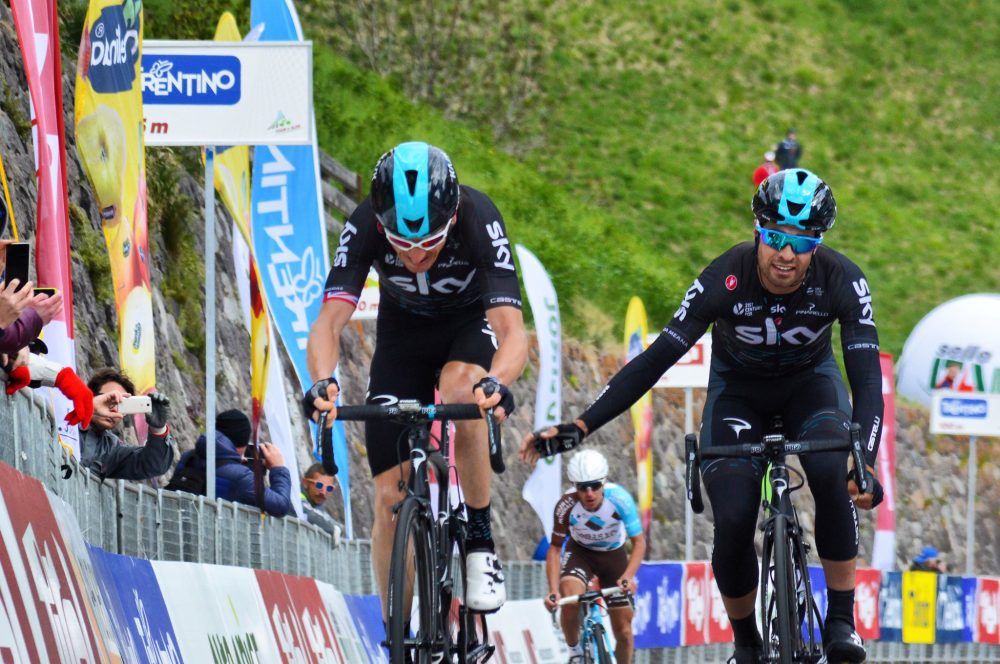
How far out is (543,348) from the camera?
22.1 m

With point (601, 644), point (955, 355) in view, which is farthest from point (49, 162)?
point (955, 355)

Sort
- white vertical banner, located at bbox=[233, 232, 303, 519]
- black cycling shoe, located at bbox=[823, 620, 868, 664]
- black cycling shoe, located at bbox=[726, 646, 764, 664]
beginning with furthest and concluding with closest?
white vertical banner, located at bbox=[233, 232, 303, 519] < black cycling shoe, located at bbox=[726, 646, 764, 664] < black cycling shoe, located at bbox=[823, 620, 868, 664]

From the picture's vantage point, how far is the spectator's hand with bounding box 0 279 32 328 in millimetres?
5977

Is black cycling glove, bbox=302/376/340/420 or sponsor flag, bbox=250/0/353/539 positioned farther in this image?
sponsor flag, bbox=250/0/353/539

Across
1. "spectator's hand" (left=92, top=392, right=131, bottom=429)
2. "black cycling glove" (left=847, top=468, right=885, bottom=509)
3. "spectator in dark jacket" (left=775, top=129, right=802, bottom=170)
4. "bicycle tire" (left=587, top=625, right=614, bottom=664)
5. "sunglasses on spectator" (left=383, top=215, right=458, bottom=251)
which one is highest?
"spectator in dark jacket" (left=775, top=129, right=802, bottom=170)

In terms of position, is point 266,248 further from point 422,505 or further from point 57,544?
point 57,544

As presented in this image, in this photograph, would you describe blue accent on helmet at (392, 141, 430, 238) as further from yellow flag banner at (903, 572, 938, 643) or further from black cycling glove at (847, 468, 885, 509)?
yellow flag banner at (903, 572, 938, 643)

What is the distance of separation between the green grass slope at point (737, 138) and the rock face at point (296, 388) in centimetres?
447

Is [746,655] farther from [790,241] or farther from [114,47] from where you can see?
[114,47]

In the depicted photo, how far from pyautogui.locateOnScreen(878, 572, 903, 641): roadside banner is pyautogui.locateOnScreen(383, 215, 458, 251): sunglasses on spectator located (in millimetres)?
20590

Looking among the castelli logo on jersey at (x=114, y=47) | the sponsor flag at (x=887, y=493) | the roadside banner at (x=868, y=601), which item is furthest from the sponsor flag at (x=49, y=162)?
the sponsor flag at (x=887, y=493)

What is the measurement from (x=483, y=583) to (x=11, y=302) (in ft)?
8.09

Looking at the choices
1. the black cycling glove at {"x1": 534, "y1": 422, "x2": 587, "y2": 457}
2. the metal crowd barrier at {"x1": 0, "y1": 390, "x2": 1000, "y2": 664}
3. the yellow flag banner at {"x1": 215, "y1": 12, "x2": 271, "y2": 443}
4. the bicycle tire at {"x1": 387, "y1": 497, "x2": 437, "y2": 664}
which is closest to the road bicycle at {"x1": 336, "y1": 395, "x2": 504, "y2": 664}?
the bicycle tire at {"x1": 387, "y1": 497, "x2": 437, "y2": 664}

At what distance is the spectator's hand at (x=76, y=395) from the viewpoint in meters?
6.88
